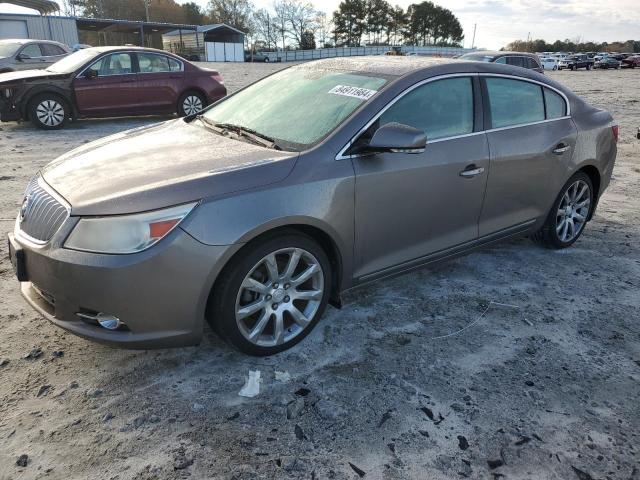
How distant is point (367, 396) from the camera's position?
269cm

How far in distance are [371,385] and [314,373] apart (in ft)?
1.07

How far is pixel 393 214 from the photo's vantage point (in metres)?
3.28

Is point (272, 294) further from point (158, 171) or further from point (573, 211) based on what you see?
point (573, 211)

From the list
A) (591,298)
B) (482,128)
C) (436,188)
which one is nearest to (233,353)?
(436,188)

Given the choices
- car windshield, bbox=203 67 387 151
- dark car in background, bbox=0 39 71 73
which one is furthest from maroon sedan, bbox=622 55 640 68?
car windshield, bbox=203 67 387 151

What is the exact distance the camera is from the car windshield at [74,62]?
9875 mm

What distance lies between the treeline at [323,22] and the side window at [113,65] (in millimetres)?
83717

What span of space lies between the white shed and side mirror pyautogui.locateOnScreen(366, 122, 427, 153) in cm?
5623

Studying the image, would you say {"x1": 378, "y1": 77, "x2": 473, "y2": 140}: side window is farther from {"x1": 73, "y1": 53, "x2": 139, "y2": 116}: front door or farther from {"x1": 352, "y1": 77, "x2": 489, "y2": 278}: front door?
{"x1": 73, "y1": 53, "x2": 139, "y2": 116}: front door

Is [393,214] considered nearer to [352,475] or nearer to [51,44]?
[352,475]

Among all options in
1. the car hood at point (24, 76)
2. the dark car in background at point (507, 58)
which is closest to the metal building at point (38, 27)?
the car hood at point (24, 76)

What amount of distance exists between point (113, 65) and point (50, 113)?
1.53 meters

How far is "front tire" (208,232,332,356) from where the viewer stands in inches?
Result: 107

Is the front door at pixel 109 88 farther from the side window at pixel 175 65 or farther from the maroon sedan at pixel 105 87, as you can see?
the side window at pixel 175 65
